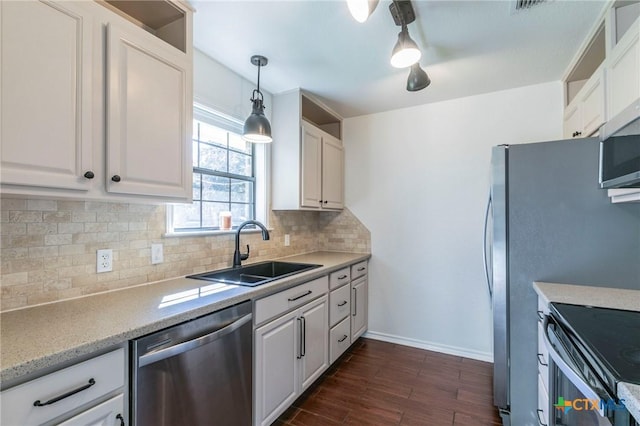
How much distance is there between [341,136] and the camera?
340 centimetres

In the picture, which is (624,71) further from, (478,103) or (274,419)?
(274,419)

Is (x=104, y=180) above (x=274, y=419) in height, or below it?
above

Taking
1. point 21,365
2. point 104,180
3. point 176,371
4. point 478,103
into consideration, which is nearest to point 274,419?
point 176,371

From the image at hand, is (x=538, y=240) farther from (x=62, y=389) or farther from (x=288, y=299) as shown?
(x=62, y=389)

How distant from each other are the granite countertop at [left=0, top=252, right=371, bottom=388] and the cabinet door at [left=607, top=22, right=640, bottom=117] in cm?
201

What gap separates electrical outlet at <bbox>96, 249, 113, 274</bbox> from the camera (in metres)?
1.47

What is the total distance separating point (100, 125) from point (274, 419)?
1806 mm

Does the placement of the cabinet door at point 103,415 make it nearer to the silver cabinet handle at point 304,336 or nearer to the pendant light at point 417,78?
the silver cabinet handle at point 304,336

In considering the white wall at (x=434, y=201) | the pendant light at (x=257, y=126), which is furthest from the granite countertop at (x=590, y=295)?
the pendant light at (x=257, y=126)

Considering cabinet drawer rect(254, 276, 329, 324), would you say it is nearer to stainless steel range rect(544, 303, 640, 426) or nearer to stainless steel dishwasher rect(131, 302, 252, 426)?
stainless steel dishwasher rect(131, 302, 252, 426)

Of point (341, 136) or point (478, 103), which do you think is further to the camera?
point (341, 136)

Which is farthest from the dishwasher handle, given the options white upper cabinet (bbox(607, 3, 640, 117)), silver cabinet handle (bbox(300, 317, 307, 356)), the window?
white upper cabinet (bbox(607, 3, 640, 117))

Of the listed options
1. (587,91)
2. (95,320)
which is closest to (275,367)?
(95,320)

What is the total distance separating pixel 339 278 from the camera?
8.43 ft
